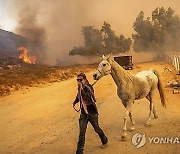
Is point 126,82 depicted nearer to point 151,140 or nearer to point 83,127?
point 151,140

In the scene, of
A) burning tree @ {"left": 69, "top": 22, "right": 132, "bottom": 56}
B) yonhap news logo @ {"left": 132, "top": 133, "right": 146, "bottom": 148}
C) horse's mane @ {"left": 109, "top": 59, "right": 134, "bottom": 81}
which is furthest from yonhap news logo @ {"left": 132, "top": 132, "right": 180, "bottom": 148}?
burning tree @ {"left": 69, "top": 22, "right": 132, "bottom": 56}

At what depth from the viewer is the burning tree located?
63594 millimetres

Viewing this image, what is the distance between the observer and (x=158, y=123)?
9852 mm

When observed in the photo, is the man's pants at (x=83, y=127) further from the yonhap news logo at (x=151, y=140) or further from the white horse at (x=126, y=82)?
the white horse at (x=126, y=82)

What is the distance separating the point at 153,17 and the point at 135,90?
2112 inches

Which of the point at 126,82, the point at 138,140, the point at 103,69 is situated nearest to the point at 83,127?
the point at 138,140

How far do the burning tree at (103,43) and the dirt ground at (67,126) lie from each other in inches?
1850

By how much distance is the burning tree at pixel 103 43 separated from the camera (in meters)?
63.6

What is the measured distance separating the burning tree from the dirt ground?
46999 millimetres

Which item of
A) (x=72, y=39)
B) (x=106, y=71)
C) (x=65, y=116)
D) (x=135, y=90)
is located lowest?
(x=65, y=116)

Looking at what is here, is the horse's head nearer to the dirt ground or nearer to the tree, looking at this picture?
the dirt ground

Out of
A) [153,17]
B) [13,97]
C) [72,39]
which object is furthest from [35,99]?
[72,39]

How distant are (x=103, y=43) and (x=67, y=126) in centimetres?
5532

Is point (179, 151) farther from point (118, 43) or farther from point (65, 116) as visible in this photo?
point (118, 43)
